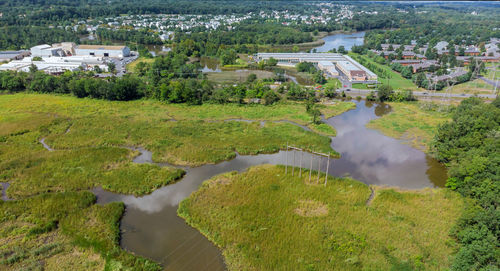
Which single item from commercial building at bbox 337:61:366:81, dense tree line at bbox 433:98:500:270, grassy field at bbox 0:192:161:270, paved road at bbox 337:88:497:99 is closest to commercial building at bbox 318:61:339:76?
commercial building at bbox 337:61:366:81

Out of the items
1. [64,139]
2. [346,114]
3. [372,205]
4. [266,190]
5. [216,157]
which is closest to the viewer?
[372,205]

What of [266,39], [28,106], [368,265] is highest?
[266,39]

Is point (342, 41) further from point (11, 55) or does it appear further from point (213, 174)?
point (11, 55)

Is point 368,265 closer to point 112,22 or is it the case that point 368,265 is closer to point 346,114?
point 346,114

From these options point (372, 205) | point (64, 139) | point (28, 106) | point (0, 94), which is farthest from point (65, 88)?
point (372, 205)

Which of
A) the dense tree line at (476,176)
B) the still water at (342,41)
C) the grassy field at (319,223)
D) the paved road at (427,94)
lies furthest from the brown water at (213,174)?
the still water at (342,41)

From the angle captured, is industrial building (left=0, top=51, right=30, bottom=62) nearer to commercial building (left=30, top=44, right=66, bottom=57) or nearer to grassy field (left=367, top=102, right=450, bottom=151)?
commercial building (left=30, top=44, right=66, bottom=57)
